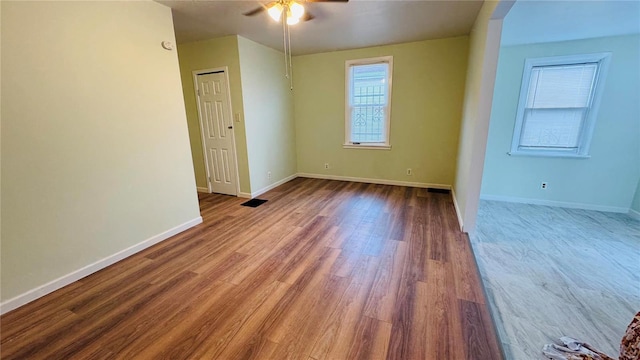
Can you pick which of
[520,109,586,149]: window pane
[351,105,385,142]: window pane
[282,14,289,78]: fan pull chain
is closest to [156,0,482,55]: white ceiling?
[282,14,289,78]: fan pull chain

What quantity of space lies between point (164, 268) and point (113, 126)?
54.3 inches

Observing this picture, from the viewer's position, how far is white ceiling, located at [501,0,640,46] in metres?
2.48

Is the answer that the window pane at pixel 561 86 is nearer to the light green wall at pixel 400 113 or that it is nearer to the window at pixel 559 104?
the window at pixel 559 104

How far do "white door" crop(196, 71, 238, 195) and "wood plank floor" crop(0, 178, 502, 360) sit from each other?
1.51 metres

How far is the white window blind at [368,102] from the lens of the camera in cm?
459

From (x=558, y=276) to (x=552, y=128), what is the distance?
263cm

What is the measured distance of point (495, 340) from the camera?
1.51m

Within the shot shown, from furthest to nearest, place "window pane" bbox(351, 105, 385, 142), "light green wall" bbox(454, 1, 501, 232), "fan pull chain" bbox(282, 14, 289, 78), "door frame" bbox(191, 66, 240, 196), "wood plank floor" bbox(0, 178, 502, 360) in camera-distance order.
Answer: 1. "window pane" bbox(351, 105, 385, 142)
2. "door frame" bbox(191, 66, 240, 196)
3. "fan pull chain" bbox(282, 14, 289, 78)
4. "light green wall" bbox(454, 1, 501, 232)
5. "wood plank floor" bbox(0, 178, 502, 360)

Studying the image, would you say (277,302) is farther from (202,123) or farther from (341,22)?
(202,123)

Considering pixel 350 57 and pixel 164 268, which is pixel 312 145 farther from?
pixel 164 268

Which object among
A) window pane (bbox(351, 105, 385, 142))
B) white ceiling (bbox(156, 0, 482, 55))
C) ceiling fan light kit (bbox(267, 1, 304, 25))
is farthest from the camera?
window pane (bbox(351, 105, 385, 142))

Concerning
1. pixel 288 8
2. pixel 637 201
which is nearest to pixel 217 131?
pixel 288 8

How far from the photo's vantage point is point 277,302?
1.86m

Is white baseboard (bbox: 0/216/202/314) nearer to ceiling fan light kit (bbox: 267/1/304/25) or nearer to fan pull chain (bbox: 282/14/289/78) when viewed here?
ceiling fan light kit (bbox: 267/1/304/25)
